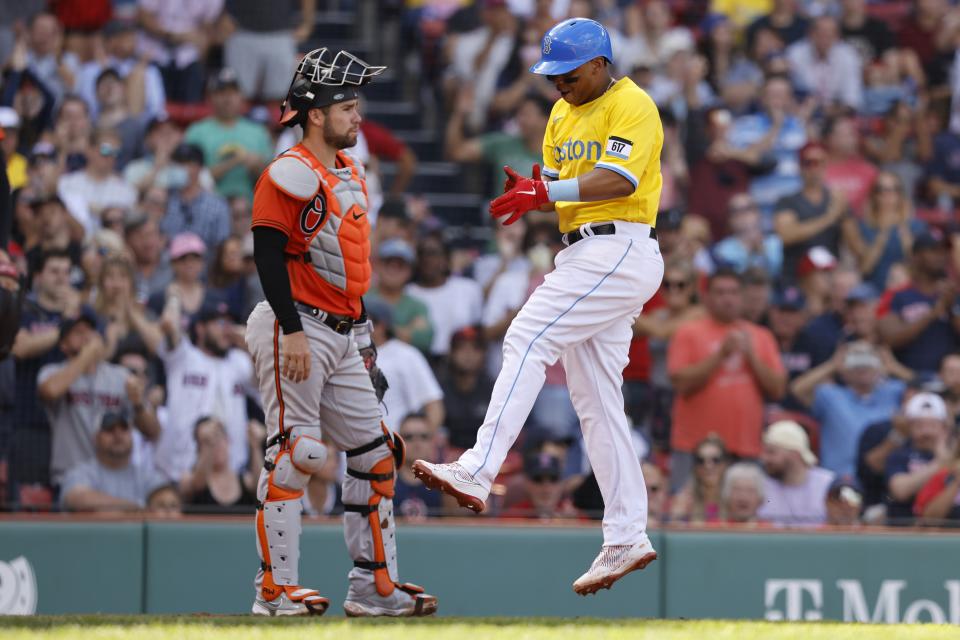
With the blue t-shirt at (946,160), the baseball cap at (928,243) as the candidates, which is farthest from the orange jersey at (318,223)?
the blue t-shirt at (946,160)

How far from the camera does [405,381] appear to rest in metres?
9.55

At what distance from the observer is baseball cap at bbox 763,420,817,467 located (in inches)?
368

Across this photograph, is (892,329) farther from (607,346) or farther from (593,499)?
(607,346)

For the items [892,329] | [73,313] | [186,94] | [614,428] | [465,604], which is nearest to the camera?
[614,428]

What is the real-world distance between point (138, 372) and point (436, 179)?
4458 millimetres

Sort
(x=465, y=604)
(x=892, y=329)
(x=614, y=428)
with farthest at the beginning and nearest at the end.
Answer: (x=892, y=329) → (x=465, y=604) → (x=614, y=428)

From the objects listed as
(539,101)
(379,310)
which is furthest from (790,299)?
(379,310)

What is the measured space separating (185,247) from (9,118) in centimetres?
174

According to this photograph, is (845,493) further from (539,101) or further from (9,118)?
(9,118)

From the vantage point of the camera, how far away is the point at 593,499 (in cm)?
886

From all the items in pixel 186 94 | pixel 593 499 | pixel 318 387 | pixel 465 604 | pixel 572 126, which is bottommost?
pixel 465 604

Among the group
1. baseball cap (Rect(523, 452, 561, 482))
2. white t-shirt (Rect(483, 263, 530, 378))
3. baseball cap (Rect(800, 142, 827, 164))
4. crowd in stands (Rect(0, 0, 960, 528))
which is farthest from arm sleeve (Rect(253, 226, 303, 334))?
baseball cap (Rect(800, 142, 827, 164))

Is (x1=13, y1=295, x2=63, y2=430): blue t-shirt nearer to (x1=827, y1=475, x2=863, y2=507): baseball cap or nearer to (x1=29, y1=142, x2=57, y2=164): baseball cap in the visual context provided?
(x1=29, y1=142, x2=57, y2=164): baseball cap

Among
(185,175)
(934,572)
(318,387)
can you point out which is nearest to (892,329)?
(934,572)
